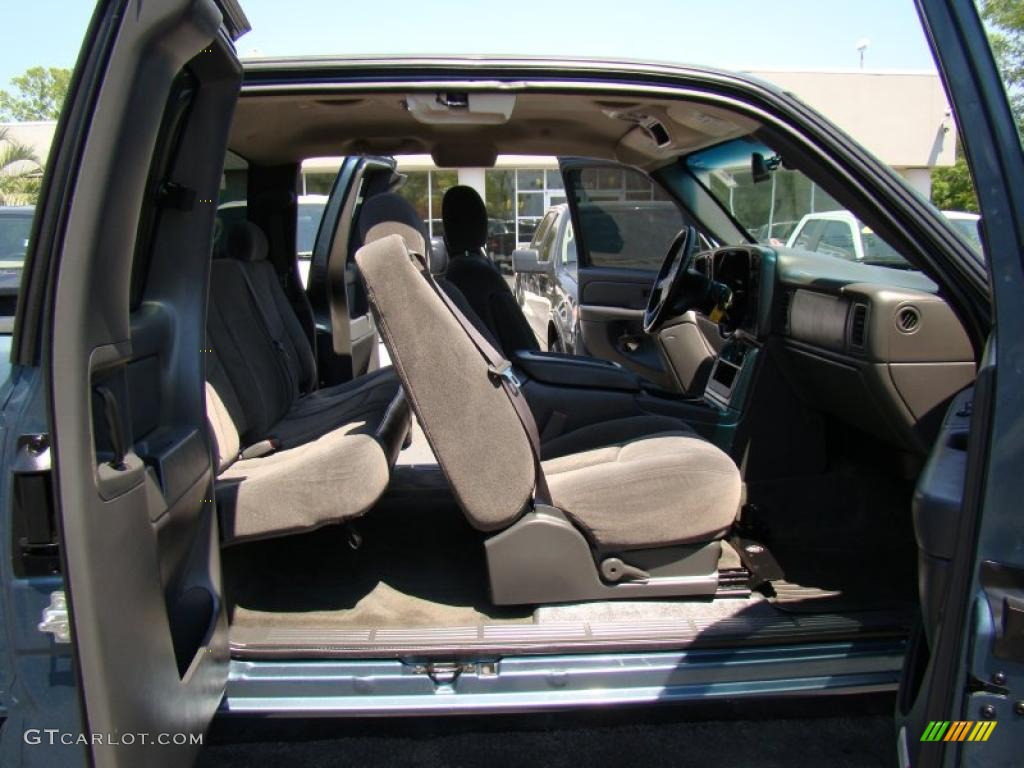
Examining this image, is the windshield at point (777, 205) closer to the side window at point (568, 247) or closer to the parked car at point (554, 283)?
the parked car at point (554, 283)

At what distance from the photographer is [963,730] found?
4.36ft

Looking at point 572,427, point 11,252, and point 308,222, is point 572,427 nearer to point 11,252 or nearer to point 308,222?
point 11,252

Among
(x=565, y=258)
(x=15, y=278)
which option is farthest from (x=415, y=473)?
(x=565, y=258)

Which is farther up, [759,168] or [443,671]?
[759,168]

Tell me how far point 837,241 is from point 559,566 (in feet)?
5.35

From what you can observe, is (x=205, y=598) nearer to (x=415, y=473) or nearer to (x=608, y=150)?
(x=415, y=473)

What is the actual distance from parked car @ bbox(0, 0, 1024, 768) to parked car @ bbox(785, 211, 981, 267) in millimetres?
30

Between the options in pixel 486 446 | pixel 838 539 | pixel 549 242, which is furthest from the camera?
pixel 549 242

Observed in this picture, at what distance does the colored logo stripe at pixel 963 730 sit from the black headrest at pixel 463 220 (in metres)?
2.80

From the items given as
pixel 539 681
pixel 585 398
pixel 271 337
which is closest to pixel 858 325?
pixel 585 398

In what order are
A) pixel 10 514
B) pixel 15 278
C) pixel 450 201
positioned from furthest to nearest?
1. pixel 450 201
2. pixel 15 278
3. pixel 10 514

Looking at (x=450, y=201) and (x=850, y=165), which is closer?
(x=850, y=165)

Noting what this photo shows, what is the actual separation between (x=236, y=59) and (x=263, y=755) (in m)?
1.85

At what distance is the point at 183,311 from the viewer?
178 cm
